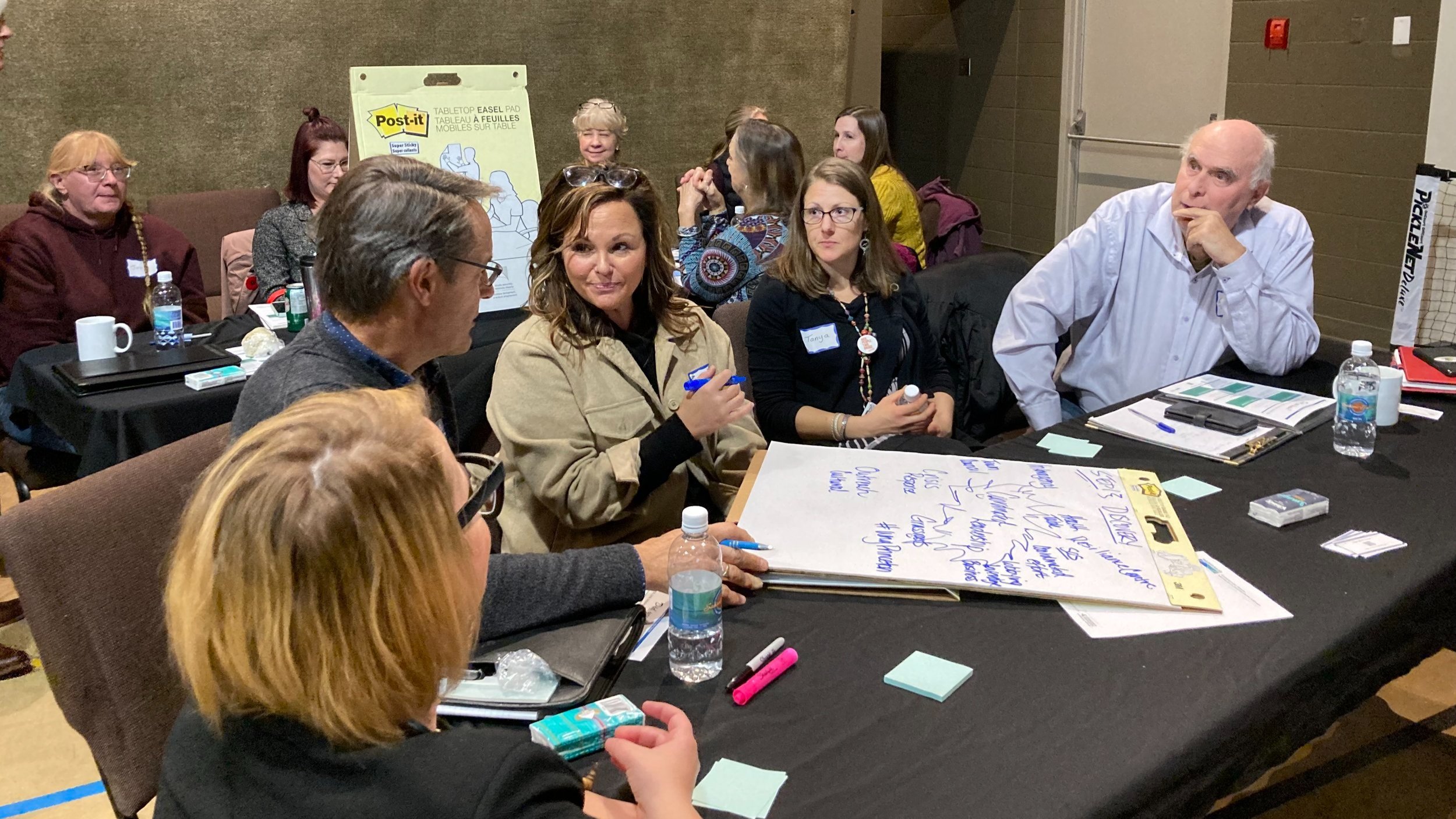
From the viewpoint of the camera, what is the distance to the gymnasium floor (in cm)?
229

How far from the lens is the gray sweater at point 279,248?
4066 millimetres

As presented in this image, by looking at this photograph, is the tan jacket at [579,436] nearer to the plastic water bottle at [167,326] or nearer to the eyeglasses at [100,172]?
the plastic water bottle at [167,326]

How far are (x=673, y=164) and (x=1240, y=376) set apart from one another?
4.58m

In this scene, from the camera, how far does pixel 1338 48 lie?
516 cm

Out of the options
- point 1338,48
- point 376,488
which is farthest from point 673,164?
point 376,488

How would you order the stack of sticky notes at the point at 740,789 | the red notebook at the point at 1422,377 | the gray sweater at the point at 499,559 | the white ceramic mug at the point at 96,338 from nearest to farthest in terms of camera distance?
1. the stack of sticky notes at the point at 740,789
2. the gray sweater at the point at 499,559
3. the red notebook at the point at 1422,377
4. the white ceramic mug at the point at 96,338

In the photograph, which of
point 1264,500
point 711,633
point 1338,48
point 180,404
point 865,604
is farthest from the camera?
point 1338,48

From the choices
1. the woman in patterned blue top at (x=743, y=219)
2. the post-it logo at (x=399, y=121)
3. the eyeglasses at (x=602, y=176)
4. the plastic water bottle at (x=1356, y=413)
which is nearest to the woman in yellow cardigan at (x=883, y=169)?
the woman in patterned blue top at (x=743, y=219)

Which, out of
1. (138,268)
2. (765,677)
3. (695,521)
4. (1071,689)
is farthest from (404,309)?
(138,268)

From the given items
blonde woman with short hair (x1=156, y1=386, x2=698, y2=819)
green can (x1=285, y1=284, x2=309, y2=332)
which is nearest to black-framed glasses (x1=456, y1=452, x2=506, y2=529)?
blonde woman with short hair (x1=156, y1=386, x2=698, y2=819)

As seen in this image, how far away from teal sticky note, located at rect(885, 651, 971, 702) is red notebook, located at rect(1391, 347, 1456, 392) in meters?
1.70

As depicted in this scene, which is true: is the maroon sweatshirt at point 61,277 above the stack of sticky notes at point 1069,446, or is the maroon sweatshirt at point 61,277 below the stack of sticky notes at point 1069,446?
above

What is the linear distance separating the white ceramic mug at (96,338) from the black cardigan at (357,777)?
268 centimetres

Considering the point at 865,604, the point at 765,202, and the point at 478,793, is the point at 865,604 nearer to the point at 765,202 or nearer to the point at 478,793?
the point at 478,793
